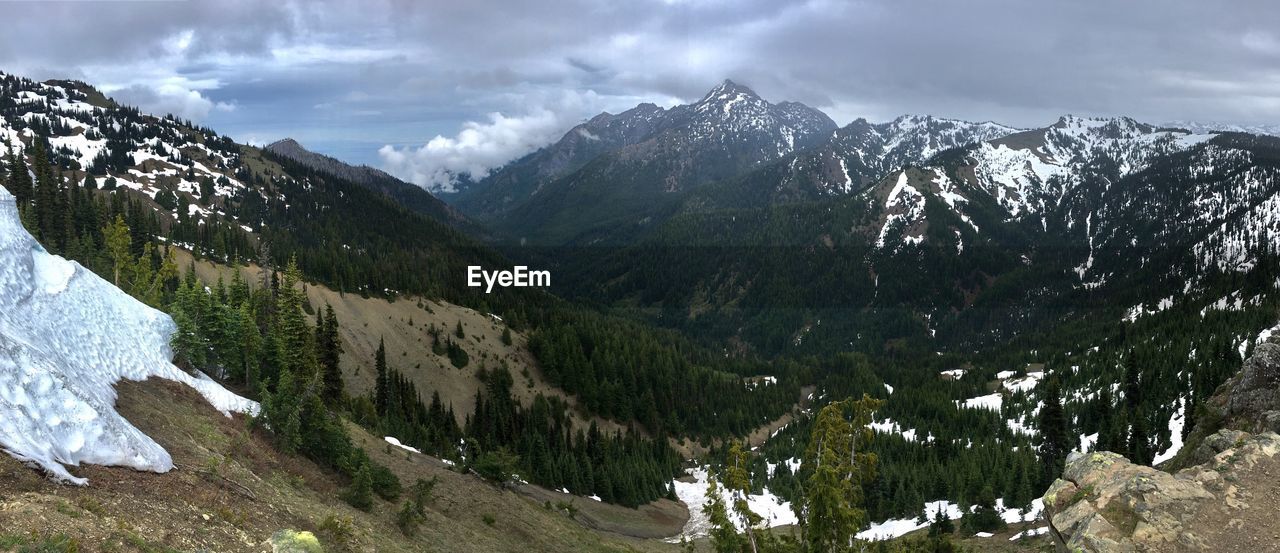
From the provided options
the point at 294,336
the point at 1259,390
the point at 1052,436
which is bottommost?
the point at 1052,436

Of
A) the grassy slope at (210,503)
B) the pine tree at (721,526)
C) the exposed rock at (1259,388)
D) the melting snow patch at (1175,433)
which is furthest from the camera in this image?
the melting snow patch at (1175,433)

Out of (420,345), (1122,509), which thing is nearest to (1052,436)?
(1122,509)

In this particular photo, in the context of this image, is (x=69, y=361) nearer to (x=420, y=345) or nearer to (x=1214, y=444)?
(x=1214, y=444)

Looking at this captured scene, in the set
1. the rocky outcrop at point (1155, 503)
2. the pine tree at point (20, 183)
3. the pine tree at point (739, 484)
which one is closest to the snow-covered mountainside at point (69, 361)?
the pine tree at point (739, 484)

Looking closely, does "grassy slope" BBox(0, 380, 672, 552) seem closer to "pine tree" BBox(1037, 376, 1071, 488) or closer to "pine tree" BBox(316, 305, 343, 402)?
"pine tree" BBox(316, 305, 343, 402)

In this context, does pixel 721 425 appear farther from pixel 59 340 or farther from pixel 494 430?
pixel 59 340

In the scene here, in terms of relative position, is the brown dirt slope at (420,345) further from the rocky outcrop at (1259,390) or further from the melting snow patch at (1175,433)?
the rocky outcrop at (1259,390)

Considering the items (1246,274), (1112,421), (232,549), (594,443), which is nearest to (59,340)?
(232,549)

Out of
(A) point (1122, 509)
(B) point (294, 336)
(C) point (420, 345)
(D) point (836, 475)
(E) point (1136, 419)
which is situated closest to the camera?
(A) point (1122, 509)
